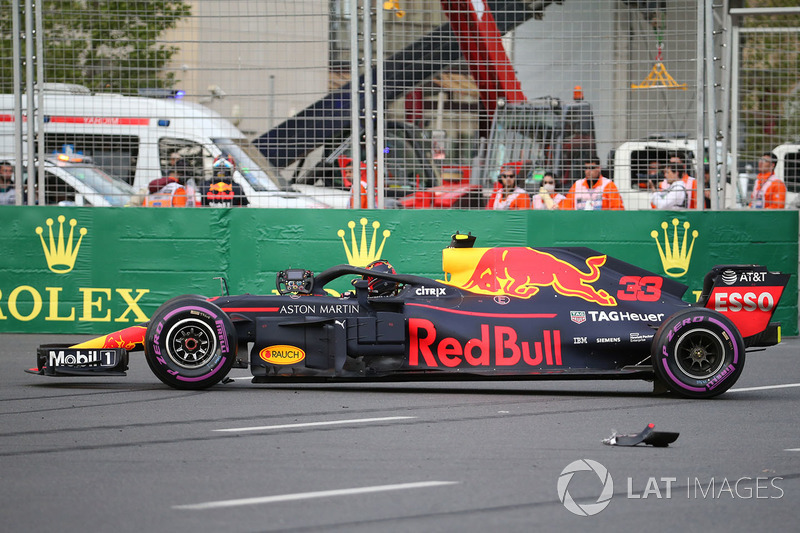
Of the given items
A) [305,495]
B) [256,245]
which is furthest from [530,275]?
[256,245]

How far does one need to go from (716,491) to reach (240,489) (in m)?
2.12

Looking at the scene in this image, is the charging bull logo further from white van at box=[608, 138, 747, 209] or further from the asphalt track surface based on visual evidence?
white van at box=[608, 138, 747, 209]

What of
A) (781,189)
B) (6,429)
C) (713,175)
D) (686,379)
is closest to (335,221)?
(713,175)

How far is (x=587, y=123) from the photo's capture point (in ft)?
41.9

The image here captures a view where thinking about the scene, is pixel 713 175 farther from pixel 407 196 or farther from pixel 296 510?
pixel 296 510

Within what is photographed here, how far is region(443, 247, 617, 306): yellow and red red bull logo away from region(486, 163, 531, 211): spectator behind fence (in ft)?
12.9

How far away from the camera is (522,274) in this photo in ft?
28.0

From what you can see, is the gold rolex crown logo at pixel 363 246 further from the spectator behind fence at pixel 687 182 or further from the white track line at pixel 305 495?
the white track line at pixel 305 495

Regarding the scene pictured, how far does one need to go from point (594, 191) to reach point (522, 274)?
4231 mm

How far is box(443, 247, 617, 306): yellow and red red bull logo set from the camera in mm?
8445

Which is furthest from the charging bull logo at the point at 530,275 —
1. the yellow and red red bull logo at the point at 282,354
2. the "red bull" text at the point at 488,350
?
the yellow and red red bull logo at the point at 282,354

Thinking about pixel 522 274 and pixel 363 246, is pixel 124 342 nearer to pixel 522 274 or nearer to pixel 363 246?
Answer: pixel 522 274

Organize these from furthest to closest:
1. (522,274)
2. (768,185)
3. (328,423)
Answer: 1. (768,185)
2. (522,274)
3. (328,423)

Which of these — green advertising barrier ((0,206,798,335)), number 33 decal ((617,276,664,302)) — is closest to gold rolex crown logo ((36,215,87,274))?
green advertising barrier ((0,206,798,335))
